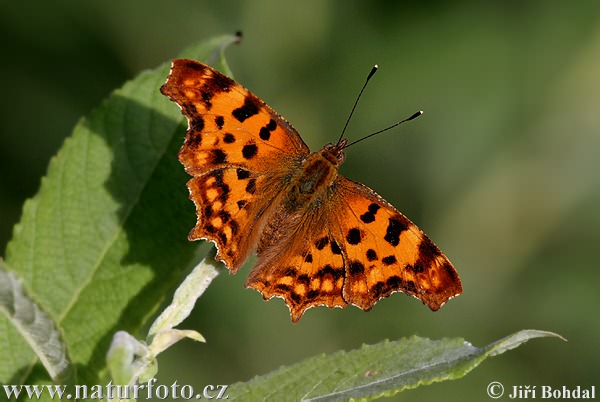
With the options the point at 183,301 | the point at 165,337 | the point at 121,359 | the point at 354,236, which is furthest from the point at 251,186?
the point at 121,359

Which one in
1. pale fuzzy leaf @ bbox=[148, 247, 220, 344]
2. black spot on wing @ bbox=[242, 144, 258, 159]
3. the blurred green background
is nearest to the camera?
pale fuzzy leaf @ bbox=[148, 247, 220, 344]

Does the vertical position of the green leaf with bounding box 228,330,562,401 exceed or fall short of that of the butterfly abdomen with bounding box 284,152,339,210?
it falls short

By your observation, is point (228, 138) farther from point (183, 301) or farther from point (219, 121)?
point (183, 301)

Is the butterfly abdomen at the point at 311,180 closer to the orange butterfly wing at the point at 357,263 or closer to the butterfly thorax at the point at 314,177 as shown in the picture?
the butterfly thorax at the point at 314,177

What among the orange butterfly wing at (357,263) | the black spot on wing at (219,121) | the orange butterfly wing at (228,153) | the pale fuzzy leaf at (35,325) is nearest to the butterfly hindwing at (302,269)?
the orange butterfly wing at (357,263)

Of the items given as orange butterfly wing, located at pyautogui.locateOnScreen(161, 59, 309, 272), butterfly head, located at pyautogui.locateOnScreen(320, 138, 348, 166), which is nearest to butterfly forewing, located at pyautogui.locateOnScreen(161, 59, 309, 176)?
orange butterfly wing, located at pyautogui.locateOnScreen(161, 59, 309, 272)

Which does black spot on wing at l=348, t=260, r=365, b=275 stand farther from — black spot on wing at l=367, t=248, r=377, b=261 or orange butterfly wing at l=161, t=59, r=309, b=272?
orange butterfly wing at l=161, t=59, r=309, b=272

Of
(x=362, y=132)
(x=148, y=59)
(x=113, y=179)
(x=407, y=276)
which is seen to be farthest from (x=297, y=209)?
(x=148, y=59)

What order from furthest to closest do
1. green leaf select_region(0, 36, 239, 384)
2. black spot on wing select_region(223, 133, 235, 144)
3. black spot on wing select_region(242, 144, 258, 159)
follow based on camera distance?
black spot on wing select_region(242, 144, 258, 159) → black spot on wing select_region(223, 133, 235, 144) → green leaf select_region(0, 36, 239, 384)
